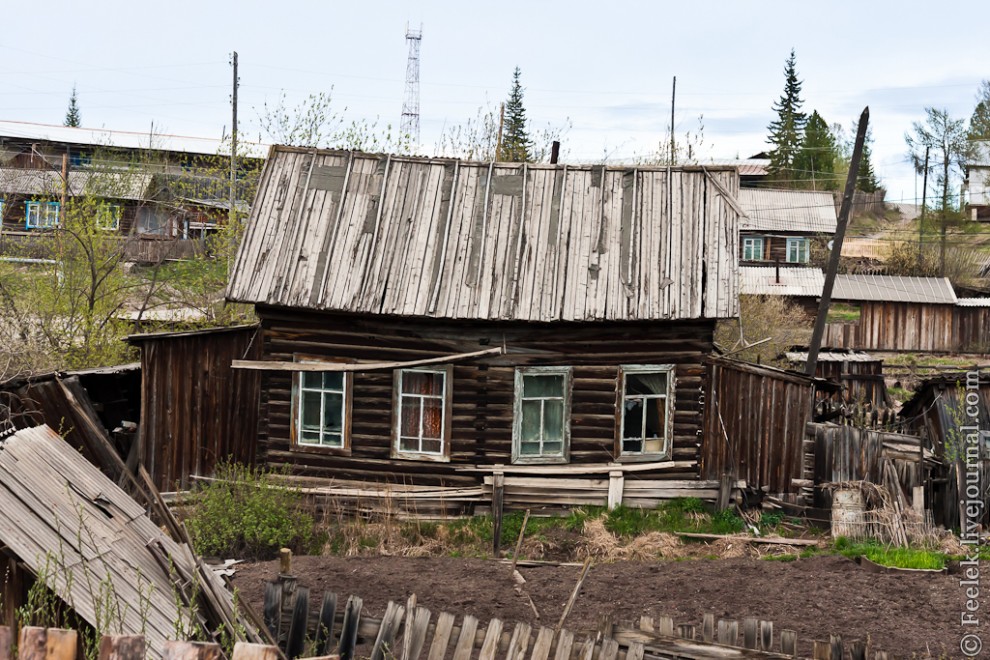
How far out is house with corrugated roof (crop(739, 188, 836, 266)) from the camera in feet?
154

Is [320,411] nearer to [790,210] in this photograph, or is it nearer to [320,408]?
[320,408]

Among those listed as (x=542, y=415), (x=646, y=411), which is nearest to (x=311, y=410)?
(x=542, y=415)

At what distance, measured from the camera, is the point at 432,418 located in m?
14.7

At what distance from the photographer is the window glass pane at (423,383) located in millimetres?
14609

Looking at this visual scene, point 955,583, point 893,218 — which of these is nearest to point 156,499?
point 955,583

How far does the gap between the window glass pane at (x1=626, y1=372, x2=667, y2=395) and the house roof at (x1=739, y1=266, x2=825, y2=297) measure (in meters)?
27.9

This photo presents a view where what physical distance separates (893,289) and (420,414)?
32430mm

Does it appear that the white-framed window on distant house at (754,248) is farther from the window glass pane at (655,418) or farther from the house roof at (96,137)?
the window glass pane at (655,418)

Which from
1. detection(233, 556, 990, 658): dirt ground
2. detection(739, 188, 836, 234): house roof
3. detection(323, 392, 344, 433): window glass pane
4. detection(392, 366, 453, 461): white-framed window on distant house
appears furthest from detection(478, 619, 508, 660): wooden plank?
detection(739, 188, 836, 234): house roof

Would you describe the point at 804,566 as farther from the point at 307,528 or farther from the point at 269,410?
the point at 269,410

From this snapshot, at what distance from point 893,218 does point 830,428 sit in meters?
57.7

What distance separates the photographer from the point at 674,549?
1323cm

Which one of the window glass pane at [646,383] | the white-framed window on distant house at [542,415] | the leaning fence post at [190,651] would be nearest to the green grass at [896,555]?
the window glass pane at [646,383]

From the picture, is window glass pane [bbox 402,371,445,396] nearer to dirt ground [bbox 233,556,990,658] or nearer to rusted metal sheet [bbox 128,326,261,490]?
rusted metal sheet [bbox 128,326,261,490]
